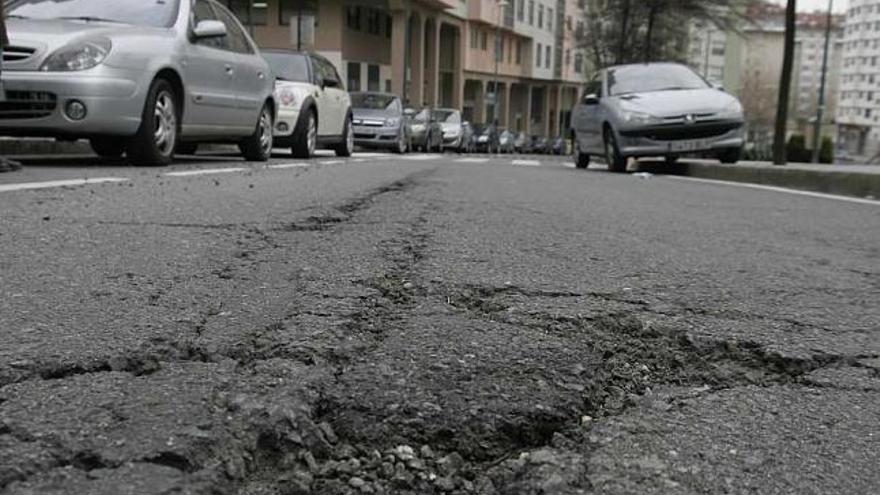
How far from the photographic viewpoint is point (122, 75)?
7.69m

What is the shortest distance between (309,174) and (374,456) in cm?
689

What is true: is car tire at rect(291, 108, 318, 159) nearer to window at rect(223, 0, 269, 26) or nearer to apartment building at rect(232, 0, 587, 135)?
apartment building at rect(232, 0, 587, 135)

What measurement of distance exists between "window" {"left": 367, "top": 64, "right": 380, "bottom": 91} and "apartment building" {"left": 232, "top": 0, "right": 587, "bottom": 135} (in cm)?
5

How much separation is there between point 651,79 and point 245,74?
20.1 ft

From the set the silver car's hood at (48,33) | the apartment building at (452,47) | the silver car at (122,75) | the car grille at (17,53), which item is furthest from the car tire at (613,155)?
the apartment building at (452,47)

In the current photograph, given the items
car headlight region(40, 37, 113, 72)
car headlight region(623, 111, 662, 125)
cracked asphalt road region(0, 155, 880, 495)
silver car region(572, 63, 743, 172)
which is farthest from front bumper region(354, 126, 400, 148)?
cracked asphalt road region(0, 155, 880, 495)

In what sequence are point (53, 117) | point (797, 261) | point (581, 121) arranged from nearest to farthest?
point (797, 261) → point (53, 117) → point (581, 121)

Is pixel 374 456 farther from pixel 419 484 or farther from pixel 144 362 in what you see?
pixel 144 362

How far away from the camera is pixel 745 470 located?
1.68 m

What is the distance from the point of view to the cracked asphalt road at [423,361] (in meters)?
1.63

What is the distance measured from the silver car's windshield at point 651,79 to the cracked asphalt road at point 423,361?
348 inches

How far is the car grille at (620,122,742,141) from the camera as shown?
12.0 m

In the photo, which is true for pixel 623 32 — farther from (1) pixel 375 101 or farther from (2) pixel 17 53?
(2) pixel 17 53

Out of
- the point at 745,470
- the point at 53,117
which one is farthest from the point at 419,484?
the point at 53,117
